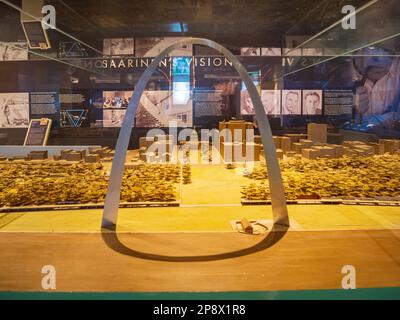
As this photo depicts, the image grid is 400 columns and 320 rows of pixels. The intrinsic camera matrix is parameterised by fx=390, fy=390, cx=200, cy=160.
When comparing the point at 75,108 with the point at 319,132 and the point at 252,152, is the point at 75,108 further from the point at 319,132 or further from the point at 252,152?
the point at 319,132

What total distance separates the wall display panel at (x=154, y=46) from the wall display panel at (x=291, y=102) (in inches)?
139

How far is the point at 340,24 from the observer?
32.5 ft

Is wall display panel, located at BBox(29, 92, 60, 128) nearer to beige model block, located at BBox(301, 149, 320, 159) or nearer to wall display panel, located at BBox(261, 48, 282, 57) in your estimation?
wall display panel, located at BBox(261, 48, 282, 57)

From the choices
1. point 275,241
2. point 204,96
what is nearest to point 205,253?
point 275,241

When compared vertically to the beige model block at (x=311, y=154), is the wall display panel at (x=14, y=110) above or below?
above

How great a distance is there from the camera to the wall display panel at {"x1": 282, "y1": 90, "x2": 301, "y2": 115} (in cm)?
1315

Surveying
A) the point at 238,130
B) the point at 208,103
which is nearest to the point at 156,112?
the point at 208,103

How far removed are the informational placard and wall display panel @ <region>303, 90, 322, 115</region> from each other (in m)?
8.60

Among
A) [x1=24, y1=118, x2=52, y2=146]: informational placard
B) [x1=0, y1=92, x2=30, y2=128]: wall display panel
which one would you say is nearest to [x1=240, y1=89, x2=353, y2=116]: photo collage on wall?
[x1=24, y1=118, x2=52, y2=146]: informational placard

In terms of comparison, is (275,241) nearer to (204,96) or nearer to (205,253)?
(205,253)

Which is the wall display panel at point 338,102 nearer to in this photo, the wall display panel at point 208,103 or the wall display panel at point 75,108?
the wall display panel at point 208,103

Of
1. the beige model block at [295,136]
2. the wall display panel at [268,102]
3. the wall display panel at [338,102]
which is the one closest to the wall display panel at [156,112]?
the wall display panel at [268,102]

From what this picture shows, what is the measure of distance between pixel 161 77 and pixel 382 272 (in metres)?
11.3

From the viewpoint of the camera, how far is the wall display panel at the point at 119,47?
1305 cm
